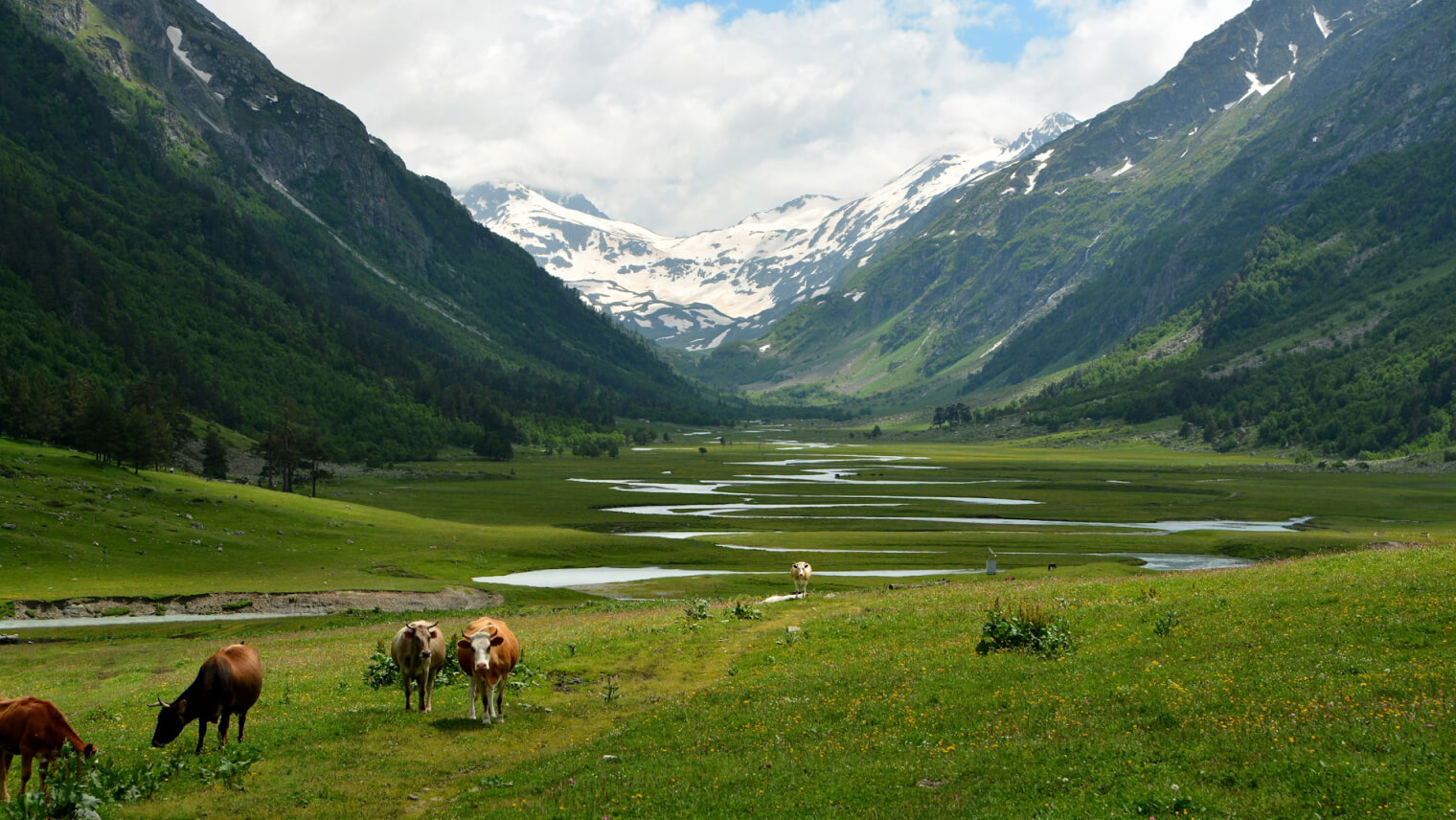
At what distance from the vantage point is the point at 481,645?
85.1 ft

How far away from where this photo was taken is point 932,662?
92.1 ft

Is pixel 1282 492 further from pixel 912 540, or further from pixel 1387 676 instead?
pixel 1387 676

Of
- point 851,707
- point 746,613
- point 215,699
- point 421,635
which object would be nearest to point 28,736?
point 215,699

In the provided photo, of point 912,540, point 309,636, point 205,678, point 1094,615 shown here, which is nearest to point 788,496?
point 912,540

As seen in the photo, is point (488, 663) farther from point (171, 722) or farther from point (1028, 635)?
point (1028, 635)

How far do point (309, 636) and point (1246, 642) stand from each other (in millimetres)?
48456

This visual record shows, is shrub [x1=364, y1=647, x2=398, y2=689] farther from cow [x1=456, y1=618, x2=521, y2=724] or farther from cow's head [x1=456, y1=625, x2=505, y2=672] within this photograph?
cow's head [x1=456, y1=625, x2=505, y2=672]

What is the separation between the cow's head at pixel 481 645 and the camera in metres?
25.8

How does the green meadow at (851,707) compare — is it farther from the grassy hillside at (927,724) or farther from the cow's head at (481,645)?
the cow's head at (481,645)

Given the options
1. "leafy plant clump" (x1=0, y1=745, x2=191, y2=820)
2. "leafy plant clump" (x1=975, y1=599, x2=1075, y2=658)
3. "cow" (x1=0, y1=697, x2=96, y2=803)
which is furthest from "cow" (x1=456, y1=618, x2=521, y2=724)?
"leafy plant clump" (x1=975, y1=599, x2=1075, y2=658)

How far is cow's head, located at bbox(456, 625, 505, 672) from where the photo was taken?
2575cm

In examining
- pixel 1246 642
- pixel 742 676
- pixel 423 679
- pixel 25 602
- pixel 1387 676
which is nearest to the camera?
pixel 1387 676

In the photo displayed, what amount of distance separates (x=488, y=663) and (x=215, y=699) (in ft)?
21.9

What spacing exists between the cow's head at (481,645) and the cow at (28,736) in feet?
30.1
